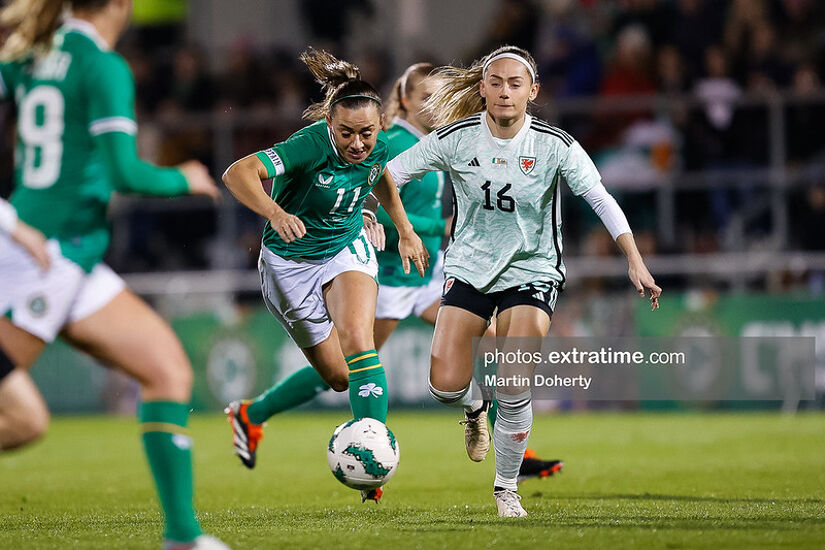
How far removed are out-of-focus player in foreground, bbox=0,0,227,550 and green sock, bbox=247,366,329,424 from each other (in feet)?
11.1

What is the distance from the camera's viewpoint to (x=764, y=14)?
47.8 feet

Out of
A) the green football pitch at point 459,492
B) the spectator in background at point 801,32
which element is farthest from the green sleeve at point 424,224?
the spectator in background at point 801,32

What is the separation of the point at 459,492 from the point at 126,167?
13.2ft

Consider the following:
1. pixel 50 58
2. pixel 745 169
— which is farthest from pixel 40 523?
pixel 745 169

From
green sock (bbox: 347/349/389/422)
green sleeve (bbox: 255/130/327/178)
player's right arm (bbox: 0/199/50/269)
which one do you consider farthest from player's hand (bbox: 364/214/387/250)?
player's right arm (bbox: 0/199/50/269)

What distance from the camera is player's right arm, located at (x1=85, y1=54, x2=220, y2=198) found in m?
4.50

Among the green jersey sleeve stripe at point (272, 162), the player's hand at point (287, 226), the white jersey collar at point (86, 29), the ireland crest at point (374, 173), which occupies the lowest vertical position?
the player's hand at point (287, 226)

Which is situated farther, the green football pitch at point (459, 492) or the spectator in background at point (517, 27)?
the spectator in background at point (517, 27)

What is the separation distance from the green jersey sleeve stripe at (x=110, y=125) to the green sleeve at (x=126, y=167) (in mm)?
13

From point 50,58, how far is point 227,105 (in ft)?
40.9

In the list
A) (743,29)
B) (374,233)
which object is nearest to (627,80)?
(743,29)

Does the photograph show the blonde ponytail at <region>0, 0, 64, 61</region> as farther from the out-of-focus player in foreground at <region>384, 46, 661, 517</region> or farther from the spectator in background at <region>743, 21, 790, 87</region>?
the spectator in background at <region>743, 21, 790, 87</region>

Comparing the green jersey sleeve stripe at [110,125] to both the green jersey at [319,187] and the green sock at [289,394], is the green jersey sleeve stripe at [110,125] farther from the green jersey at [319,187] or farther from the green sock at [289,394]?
the green sock at [289,394]

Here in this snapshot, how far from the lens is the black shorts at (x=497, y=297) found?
6.70m
